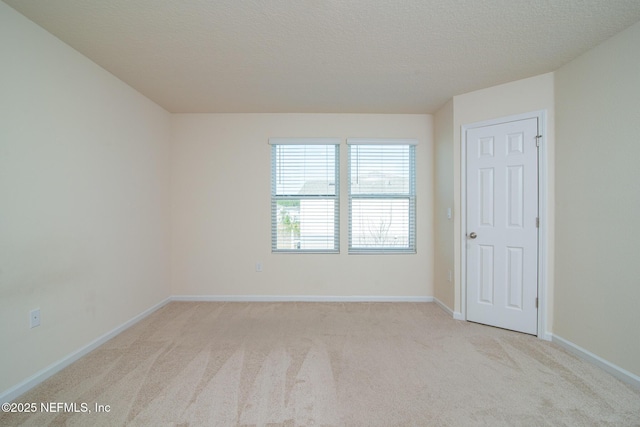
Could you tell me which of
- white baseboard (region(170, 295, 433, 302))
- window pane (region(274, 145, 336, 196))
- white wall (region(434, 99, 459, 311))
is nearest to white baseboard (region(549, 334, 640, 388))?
white wall (region(434, 99, 459, 311))

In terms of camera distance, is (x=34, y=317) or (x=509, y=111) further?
(x=509, y=111)

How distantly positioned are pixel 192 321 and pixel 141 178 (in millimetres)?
1699

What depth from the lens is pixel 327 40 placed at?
7.36 feet

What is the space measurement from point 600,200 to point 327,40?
2.45 metres

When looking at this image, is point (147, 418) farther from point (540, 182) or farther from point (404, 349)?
point (540, 182)

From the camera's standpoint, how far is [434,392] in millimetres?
1961

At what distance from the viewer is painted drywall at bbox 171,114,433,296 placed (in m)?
3.94

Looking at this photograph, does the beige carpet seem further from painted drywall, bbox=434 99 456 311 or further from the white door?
painted drywall, bbox=434 99 456 311

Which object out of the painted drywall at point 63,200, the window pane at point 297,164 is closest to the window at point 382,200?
the window pane at point 297,164

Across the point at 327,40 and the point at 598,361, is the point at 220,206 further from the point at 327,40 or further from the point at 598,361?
the point at 598,361

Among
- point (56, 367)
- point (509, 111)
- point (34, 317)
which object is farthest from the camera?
point (509, 111)

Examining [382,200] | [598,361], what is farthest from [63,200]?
[598,361]

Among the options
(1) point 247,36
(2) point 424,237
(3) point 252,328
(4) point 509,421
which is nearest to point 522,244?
(2) point 424,237

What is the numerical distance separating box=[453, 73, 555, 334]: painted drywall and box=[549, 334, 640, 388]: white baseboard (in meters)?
0.17
